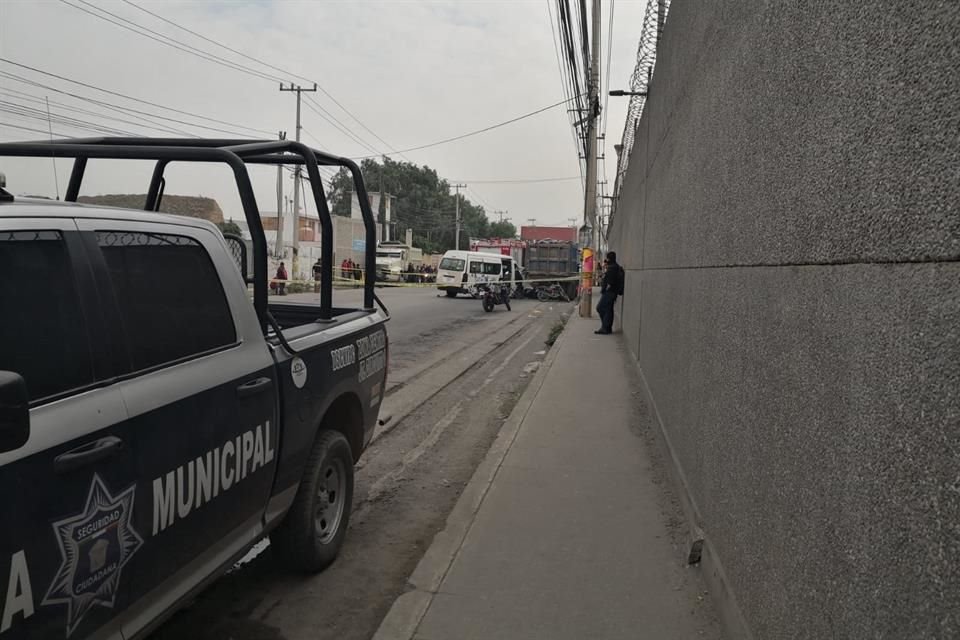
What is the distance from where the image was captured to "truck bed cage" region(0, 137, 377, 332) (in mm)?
3623

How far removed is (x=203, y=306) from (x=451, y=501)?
10.1 feet

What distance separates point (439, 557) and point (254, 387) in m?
1.68

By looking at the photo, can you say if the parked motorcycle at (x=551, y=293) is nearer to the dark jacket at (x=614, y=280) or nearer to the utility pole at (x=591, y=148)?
the utility pole at (x=591, y=148)

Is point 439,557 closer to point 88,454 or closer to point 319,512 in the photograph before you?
point 319,512

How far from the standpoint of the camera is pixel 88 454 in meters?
2.29

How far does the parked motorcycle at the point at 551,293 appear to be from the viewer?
3497 cm

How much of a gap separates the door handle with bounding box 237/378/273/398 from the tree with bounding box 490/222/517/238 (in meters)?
155

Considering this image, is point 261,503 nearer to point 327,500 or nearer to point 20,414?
point 327,500

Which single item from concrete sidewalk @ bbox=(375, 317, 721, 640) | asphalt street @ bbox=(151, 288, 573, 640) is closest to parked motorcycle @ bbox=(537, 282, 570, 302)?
asphalt street @ bbox=(151, 288, 573, 640)

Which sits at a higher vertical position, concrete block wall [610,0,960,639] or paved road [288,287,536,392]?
concrete block wall [610,0,960,639]

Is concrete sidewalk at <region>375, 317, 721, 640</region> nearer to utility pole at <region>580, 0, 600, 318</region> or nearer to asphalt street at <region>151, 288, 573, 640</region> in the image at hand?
asphalt street at <region>151, 288, 573, 640</region>

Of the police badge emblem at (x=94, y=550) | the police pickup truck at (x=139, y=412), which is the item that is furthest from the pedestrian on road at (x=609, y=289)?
the police badge emblem at (x=94, y=550)

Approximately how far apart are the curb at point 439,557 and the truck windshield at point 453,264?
85.6ft

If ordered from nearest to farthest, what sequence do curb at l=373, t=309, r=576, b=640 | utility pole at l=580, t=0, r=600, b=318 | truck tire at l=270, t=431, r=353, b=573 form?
curb at l=373, t=309, r=576, b=640, truck tire at l=270, t=431, r=353, b=573, utility pole at l=580, t=0, r=600, b=318
